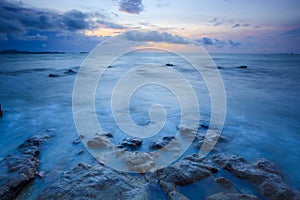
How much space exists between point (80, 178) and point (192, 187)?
5.05 ft

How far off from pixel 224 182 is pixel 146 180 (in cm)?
109

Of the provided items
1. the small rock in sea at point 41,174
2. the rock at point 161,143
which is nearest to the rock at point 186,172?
the rock at point 161,143

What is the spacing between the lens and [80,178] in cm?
252

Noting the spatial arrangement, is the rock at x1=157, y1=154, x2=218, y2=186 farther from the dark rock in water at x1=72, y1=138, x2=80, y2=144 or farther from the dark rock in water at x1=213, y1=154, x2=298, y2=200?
the dark rock in water at x1=72, y1=138, x2=80, y2=144

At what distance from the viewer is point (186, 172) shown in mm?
2697

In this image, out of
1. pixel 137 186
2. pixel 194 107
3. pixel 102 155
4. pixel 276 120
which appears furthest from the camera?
pixel 194 107

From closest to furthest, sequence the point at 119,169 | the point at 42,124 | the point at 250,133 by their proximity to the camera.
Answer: the point at 119,169, the point at 250,133, the point at 42,124

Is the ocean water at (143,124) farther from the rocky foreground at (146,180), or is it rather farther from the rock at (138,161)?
the rock at (138,161)

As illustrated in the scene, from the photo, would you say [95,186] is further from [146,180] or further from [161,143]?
[161,143]

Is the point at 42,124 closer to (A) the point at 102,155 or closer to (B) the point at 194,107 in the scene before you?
(A) the point at 102,155

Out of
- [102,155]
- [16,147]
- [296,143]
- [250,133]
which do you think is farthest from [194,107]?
[16,147]

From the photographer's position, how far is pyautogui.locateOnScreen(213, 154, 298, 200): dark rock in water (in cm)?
236

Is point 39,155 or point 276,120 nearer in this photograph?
point 39,155

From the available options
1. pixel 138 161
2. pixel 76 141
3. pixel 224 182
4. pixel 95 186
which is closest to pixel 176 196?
pixel 224 182
